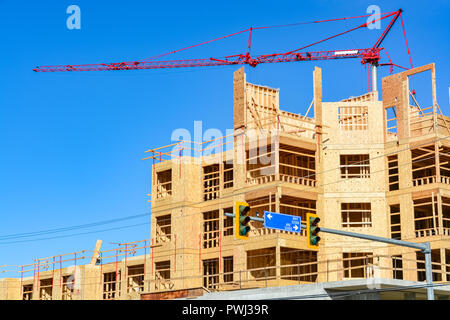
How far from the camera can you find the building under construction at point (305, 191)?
55969 millimetres

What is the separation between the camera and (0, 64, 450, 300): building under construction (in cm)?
A: 5597

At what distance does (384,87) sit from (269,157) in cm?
1118

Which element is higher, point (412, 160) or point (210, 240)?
point (412, 160)

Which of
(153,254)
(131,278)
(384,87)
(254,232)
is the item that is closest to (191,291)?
(254,232)

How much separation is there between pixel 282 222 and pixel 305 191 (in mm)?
27159

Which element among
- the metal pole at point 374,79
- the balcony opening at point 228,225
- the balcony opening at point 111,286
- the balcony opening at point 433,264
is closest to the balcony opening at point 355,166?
the balcony opening at point 433,264

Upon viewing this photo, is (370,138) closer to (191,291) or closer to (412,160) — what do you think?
(412,160)

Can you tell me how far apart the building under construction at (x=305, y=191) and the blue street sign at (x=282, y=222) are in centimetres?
2281

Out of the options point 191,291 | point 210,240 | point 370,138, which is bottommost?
point 191,291

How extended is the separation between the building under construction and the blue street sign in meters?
22.8

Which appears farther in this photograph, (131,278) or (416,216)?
(131,278)

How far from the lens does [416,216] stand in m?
60.0

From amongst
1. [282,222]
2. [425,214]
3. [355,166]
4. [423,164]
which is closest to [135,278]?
[355,166]

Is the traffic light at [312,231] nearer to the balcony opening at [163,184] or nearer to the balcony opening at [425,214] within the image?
the balcony opening at [425,214]
